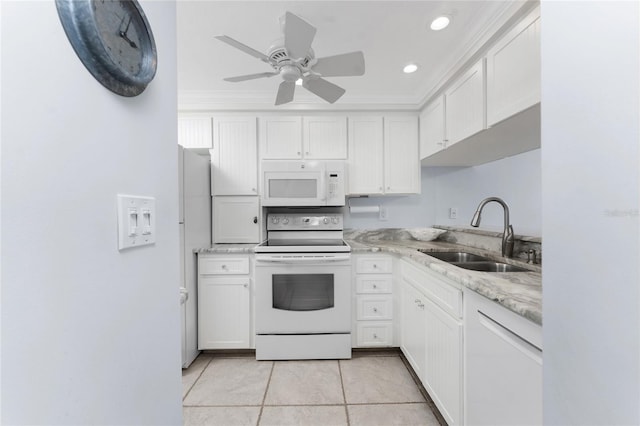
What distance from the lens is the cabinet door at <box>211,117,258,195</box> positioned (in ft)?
8.14

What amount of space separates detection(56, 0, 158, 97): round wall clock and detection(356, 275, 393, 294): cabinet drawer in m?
2.03

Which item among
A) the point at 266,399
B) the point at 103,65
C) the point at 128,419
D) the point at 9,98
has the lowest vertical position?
the point at 266,399

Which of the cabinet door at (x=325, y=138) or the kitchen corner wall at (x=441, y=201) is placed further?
the kitchen corner wall at (x=441, y=201)

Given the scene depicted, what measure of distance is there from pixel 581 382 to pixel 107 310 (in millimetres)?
901

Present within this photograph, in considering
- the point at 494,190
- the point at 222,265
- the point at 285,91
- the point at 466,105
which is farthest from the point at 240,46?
the point at 494,190

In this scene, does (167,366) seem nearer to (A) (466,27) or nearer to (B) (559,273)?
(B) (559,273)

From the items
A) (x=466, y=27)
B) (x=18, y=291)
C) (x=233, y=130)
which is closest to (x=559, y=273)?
(x=18, y=291)

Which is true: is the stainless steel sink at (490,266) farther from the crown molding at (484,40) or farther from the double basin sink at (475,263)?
the crown molding at (484,40)

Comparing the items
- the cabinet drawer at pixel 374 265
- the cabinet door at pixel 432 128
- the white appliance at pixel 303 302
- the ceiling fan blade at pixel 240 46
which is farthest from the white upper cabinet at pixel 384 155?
the ceiling fan blade at pixel 240 46

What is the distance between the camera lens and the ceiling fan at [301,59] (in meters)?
1.27

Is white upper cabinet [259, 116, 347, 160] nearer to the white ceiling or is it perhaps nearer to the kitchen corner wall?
the white ceiling

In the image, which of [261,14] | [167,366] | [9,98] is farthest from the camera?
[261,14]

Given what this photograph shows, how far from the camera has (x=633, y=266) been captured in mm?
379

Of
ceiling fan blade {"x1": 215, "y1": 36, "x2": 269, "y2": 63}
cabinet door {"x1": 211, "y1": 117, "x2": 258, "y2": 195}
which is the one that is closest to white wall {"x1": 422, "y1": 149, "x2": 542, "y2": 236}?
cabinet door {"x1": 211, "y1": 117, "x2": 258, "y2": 195}
